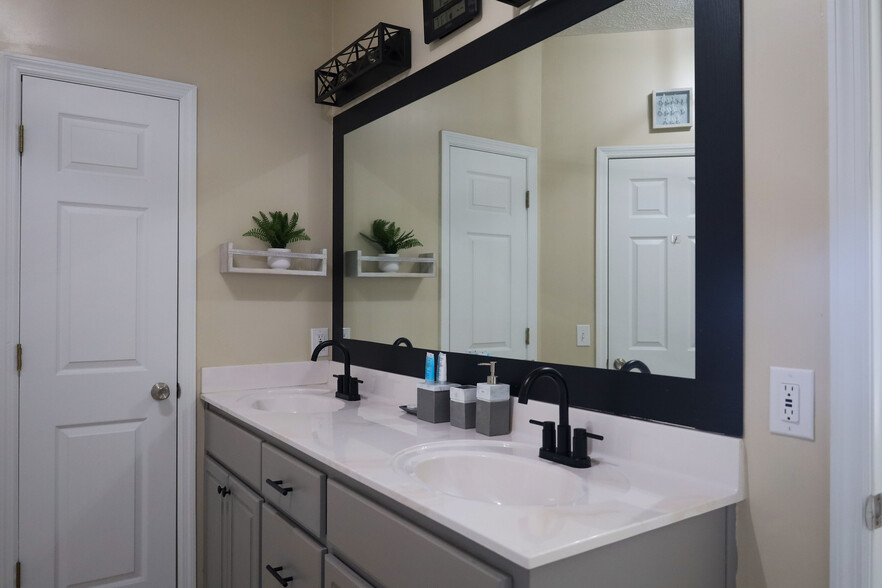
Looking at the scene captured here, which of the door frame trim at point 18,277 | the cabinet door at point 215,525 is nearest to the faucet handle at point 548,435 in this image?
the cabinet door at point 215,525

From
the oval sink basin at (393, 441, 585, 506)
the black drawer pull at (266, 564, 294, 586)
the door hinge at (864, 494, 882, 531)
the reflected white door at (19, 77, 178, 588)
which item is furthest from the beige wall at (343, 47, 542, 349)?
the door hinge at (864, 494, 882, 531)

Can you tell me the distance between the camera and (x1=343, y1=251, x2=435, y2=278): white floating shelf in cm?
208

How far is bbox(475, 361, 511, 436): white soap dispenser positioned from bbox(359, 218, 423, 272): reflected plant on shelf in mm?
712

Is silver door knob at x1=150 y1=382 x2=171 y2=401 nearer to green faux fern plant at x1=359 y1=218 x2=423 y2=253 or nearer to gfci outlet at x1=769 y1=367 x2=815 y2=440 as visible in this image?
green faux fern plant at x1=359 y1=218 x2=423 y2=253

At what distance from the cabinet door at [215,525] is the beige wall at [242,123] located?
44cm

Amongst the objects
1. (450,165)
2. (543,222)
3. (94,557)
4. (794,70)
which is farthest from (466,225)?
(94,557)

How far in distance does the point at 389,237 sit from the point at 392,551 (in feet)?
4.44

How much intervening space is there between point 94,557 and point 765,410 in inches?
88.4

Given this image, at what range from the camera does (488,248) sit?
181 cm

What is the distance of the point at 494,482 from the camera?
1.42 m

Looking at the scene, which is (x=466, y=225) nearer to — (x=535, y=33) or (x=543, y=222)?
(x=543, y=222)

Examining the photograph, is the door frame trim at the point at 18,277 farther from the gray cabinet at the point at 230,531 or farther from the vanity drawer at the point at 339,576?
the vanity drawer at the point at 339,576

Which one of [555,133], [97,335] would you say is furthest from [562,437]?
[97,335]

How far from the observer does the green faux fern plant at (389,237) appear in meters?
2.18
